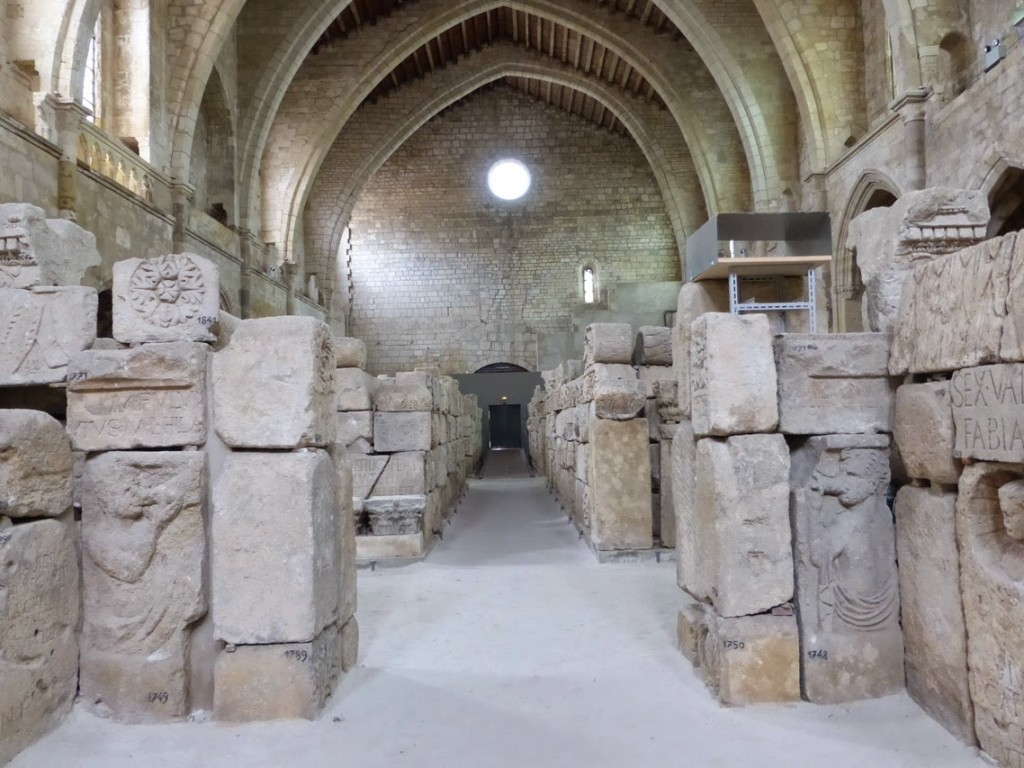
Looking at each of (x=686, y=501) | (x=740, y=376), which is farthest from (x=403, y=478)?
(x=740, y=376)

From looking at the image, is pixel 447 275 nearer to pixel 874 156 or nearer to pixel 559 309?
pixel 559 309

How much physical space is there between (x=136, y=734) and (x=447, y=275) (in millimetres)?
19006

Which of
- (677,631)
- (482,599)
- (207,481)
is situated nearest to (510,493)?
(482,599)

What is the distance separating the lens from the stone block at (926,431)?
8.59ft

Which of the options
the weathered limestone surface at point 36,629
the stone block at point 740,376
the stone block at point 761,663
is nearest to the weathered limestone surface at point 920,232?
the stone block at point 740,376

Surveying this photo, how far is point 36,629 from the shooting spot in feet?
8.67

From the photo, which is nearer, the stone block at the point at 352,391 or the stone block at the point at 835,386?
the stone block at the point at 835,386

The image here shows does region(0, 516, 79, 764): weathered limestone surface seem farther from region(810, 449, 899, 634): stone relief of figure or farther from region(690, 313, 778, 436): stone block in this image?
region(810, 449, 899, 634): stone relief of figure

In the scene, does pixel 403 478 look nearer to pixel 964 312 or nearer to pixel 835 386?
pixel 835 386

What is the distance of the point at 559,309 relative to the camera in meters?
21.1

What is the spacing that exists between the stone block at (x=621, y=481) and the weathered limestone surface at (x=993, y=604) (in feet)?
11.3

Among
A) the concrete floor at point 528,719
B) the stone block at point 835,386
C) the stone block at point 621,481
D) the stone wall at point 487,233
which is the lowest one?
the concrete floor at point 528,719

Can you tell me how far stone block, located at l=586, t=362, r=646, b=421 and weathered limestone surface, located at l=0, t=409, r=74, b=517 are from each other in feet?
13.0

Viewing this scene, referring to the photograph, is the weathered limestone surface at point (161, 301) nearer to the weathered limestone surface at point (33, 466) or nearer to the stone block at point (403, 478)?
the weathered limestone surface at point (33, 466)
